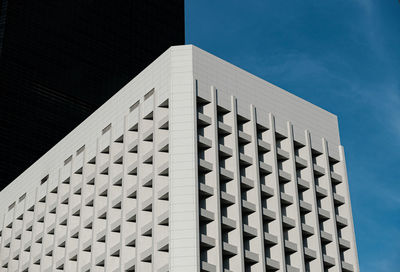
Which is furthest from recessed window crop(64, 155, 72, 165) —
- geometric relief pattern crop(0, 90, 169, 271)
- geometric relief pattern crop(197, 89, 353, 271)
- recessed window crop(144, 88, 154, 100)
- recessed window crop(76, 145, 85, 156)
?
geometric relief pattern crop(197, 89, 353, 271)

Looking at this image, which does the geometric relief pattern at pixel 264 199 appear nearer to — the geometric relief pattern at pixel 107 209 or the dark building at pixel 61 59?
the geometric relief pattern at pixel 107 209

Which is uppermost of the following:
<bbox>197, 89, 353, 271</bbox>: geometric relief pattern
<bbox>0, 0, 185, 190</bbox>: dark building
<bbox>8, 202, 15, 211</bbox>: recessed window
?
<bbox>0, 0, 185, 190</bbox>: dark building

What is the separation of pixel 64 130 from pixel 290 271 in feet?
312

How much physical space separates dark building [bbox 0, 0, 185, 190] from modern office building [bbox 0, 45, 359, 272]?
2466 inches

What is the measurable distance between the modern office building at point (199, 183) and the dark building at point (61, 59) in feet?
205

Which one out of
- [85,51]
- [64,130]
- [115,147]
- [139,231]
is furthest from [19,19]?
[139,231]

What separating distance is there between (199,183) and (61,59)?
10545 centimetres

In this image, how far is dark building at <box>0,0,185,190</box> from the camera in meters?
148

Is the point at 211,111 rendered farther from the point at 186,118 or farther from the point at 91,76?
the point at 91,76

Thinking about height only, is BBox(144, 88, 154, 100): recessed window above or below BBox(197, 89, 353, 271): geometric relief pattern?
above

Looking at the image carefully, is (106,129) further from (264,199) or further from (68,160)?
(264,199)

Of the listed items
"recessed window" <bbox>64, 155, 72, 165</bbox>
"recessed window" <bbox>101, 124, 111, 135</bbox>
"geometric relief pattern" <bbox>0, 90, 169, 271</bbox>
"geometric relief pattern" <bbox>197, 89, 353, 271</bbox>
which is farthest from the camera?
"recessed window" <bbox>64, 155, 72, 165</bbox>

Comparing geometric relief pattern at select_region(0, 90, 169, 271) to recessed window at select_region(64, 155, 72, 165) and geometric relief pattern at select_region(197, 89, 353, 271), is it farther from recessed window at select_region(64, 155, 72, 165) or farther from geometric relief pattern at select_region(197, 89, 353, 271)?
geometric relief pattern at select_region(197, 89, 353, 271)

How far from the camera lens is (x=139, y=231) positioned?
6625 centimetres
